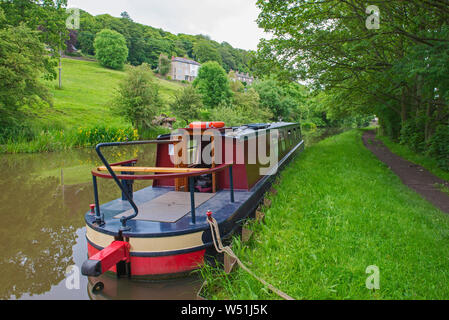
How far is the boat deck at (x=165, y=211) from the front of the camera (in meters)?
3.47

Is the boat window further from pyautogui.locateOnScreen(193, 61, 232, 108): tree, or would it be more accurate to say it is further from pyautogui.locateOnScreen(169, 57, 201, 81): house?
pyautogui.locateOnScreen(169, 57, 201, 81): house

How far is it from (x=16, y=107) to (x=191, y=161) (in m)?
13.8

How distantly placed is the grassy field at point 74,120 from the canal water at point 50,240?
174 inches

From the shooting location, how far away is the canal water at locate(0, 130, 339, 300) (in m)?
3.33

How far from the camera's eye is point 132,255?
337 centimetres

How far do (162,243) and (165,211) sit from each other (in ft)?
2.76

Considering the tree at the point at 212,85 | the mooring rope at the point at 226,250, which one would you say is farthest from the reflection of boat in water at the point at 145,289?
the tree at the point at 212,85

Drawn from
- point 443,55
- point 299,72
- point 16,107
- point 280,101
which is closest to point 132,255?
point 443,55

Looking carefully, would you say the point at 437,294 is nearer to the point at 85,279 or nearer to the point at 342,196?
the point at 342,196

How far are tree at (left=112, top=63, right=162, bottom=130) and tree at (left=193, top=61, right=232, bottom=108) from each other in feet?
60.4

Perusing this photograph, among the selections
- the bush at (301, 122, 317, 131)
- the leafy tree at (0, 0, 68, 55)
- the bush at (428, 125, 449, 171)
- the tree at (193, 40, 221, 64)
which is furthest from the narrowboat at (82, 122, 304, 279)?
the tree at (193, 40, 221, 64)

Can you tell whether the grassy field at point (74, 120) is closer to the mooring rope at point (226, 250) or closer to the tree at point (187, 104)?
the tree at point (187, 104)

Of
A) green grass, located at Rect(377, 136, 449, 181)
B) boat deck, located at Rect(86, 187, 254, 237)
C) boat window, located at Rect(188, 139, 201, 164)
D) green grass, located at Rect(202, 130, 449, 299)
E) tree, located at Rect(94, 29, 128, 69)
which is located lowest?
green grass, located at Rect(202, 130, 449, 299)

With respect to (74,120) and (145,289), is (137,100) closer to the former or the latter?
(74,120)
